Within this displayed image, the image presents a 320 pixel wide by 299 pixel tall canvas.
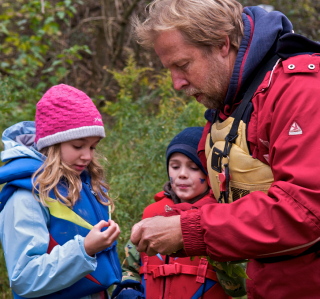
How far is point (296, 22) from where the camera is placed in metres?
11.0

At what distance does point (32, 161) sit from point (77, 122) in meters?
0.36

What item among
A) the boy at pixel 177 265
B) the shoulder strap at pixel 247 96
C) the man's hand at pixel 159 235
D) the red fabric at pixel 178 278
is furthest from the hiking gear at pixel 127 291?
the shoulder strap at pixel 247 96

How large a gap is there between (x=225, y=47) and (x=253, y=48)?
220 mm

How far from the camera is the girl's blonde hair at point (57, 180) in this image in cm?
300

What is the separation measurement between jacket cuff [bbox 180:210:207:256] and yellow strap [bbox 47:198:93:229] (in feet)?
2.75

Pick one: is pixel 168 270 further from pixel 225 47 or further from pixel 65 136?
pixel 225 47

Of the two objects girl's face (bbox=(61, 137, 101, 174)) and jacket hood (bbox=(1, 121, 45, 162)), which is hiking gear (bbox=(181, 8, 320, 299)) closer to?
girl's face (bbox=(61, 137, 101, 174))

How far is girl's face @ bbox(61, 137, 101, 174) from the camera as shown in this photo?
3219 mm

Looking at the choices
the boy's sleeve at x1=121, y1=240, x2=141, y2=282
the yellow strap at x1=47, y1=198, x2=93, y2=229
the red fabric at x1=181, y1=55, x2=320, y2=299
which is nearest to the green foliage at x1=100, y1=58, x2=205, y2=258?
the boy's sleeve at x1=121, y1=240, x2=141, y2=282

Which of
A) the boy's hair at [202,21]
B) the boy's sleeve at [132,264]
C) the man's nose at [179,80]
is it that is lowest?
the boy's sleeve at [132,264]

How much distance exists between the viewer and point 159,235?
8.42ft

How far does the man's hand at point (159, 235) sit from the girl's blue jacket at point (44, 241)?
398mm

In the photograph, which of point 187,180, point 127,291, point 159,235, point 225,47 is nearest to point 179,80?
point 225,47

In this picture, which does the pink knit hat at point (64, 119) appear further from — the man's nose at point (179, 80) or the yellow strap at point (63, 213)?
the man's nose at point (179, 80)
